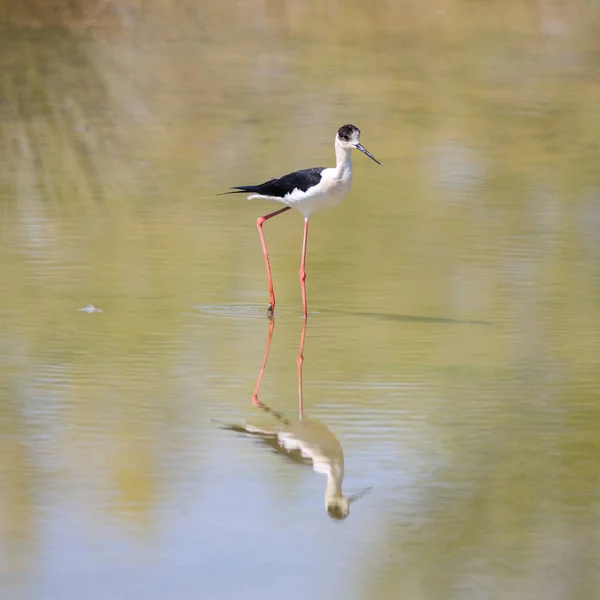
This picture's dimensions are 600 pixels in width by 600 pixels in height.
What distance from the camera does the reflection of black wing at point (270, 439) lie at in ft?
15.8

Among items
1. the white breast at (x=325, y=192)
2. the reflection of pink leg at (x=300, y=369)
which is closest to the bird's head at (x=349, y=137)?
the white breast at (x=325, y=192)

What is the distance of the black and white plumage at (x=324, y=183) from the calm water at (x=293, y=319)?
356 millimetres

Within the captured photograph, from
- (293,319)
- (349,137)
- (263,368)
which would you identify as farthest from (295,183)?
(263,368)

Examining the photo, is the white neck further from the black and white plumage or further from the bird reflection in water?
the bird reflection in water

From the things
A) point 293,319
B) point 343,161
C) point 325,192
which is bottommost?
point 293,319

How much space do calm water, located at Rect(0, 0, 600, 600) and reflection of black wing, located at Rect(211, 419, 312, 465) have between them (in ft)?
0.27

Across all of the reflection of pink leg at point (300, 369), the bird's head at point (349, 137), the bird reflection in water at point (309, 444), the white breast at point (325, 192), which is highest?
the bird's head at point (349, 137)

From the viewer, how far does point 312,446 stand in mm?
4910

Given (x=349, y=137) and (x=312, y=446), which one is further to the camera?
(x=349, y=137)

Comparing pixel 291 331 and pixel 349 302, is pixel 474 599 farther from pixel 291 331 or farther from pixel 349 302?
pixel 349 302

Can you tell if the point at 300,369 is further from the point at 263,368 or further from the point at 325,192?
the point at 325,192

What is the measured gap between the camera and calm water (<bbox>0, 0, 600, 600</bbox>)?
158 inches

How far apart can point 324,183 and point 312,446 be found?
8.98 ft

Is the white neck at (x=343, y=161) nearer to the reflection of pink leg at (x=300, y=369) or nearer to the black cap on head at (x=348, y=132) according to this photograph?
the black cap on head at (x=348, y=132)
